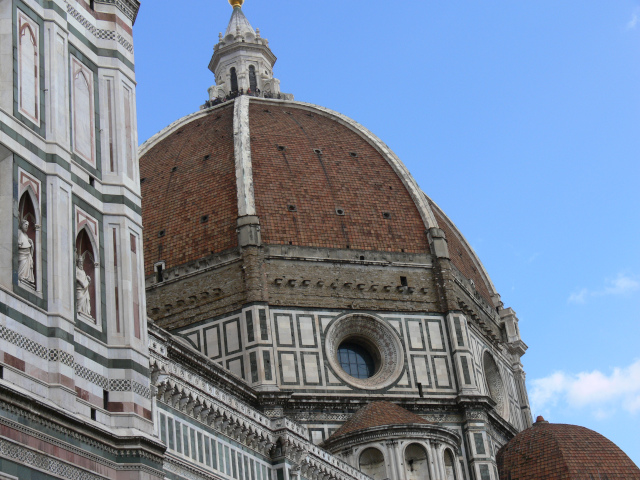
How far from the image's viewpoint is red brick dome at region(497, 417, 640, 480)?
133ft

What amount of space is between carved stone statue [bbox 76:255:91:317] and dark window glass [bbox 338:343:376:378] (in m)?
31.0

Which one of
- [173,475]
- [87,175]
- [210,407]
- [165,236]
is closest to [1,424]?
[87,175]

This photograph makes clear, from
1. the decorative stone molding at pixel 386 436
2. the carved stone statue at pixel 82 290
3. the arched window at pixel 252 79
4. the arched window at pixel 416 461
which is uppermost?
the arched window at pixel 252 79

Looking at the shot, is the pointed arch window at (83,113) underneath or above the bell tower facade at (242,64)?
underneath

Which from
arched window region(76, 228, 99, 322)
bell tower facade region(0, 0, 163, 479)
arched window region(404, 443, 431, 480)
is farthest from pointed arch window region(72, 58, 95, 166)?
arched window region(404, 443, 431, 480)

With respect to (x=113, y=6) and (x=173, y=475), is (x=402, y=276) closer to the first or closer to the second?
(x=173, y=475)

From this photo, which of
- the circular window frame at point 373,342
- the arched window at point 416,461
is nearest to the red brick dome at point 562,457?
the circular window frame at point 373,342

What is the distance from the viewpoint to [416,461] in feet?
123

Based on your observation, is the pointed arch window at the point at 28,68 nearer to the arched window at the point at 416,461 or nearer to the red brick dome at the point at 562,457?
the arched window at the point at 416,461

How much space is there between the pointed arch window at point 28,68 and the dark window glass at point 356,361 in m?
31.2

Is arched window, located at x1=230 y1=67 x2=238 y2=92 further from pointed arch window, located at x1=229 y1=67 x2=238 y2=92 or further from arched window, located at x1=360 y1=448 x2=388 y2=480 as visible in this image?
arched window, located at x1=360 y1=448 x2=388 y2=480

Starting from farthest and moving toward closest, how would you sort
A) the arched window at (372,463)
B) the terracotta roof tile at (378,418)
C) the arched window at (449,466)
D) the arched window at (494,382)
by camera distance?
1. the arched window at (494,382)
2. the arched window at (449,466)
3. the terracotta roof tile at (378,418)
4. the arched window at (372,463)

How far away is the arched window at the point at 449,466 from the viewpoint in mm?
38003

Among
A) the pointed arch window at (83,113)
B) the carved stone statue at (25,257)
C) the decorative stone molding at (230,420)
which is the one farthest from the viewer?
the decorative stone molding at (230,420)
